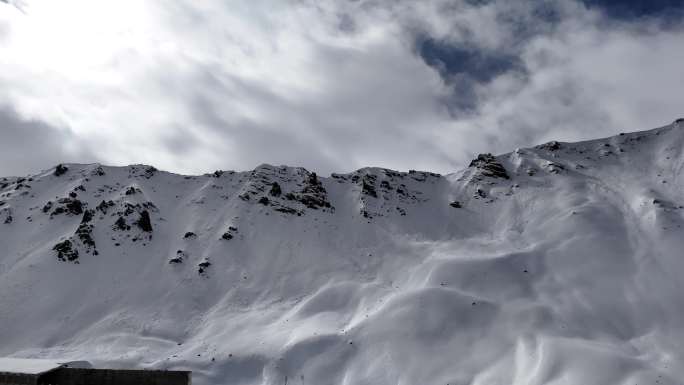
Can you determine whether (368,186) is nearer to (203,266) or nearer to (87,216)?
(203,266)

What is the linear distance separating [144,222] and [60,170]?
29605 millimetres

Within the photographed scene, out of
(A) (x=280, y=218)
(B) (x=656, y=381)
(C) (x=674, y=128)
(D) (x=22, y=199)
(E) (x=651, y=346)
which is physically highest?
(C) (x=674, y=128)

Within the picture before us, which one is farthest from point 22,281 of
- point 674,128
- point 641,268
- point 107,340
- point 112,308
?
point 674,128

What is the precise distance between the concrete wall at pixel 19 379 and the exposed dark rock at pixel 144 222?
38.5 metres

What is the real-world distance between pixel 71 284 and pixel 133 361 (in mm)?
19937

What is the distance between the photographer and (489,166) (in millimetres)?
94250

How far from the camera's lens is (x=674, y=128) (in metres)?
96.6

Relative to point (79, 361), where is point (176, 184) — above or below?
above

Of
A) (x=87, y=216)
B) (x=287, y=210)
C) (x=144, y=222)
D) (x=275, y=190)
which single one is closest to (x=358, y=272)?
(x=287, y=210)

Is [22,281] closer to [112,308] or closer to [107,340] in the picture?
[112,308]

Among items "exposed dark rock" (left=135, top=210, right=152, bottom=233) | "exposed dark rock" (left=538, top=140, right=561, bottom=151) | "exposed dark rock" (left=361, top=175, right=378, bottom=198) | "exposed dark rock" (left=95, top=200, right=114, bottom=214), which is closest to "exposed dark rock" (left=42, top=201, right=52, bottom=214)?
"exposed dark rock" (left=95, top=200, right=114, bottom=214)

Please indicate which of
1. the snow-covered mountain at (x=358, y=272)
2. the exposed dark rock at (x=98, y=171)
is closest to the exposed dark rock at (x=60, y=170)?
the snow-covered mountain at (x=358, y=272)

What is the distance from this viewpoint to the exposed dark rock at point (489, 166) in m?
91.5

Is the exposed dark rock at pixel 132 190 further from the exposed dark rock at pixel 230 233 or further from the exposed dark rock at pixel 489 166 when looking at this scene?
the exposed dark rock at pixel 489 166
